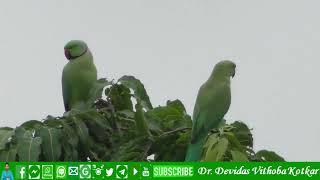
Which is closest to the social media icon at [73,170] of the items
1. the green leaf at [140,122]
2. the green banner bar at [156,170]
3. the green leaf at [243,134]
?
the green banner bar at [156,170]

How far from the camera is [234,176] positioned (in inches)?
125

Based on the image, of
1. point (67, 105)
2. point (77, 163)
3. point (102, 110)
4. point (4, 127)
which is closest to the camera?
point (77, 163)

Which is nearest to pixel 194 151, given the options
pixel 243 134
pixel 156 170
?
pixel 156 170

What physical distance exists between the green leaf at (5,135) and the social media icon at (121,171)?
55 cm

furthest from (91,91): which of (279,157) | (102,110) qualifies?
(279,157)

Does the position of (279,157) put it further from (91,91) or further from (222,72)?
(91,91)

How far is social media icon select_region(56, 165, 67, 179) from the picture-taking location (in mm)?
3293

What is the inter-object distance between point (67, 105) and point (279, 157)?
4.70 ft

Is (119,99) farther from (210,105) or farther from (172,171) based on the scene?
(172,171)

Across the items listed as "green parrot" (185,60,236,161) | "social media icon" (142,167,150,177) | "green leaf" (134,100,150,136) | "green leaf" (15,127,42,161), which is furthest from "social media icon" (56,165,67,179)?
"green parrot" (185,60,236,161)

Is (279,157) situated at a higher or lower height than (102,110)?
lower

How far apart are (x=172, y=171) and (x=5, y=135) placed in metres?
0.82

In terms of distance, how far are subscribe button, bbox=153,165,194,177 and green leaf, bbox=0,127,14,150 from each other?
70 centimetres

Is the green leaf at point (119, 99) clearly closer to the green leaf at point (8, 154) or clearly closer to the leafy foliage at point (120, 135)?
the leafy foliage at point (120, 135)
